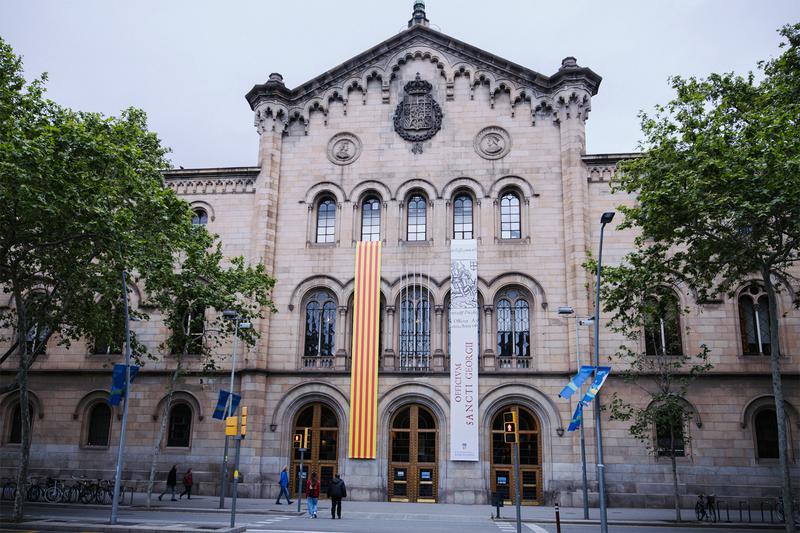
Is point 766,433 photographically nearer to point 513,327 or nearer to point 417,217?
point 513,327

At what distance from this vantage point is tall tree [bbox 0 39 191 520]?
20.5m

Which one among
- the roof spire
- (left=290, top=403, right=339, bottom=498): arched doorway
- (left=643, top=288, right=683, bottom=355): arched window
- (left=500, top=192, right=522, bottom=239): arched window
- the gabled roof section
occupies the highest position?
the roof spire

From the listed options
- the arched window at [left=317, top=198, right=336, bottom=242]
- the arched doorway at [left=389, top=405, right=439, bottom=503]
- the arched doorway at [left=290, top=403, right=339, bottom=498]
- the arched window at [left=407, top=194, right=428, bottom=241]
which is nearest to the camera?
the arched doorway at [left=389, top=405, right=439, bottom=503]

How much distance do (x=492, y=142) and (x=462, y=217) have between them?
4.18m

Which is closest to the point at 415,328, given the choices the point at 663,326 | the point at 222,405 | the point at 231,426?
the point at 222,405

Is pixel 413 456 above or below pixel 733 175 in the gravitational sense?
below

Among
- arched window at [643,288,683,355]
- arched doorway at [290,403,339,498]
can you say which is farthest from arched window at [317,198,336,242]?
arched window at [643,288,683,355]

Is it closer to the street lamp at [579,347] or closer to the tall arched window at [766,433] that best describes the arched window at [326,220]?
the street lamp at [579,347]

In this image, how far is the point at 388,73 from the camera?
3616cm

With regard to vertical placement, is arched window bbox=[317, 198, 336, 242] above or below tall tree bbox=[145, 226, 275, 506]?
above

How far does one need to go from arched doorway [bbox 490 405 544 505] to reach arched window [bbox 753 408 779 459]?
9.36 meters

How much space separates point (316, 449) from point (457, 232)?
1245 cm

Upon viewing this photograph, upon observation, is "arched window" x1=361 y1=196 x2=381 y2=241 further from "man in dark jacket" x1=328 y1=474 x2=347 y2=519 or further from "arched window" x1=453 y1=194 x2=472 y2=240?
"man in dark jacket" x1=328 y1=474 x2=347 y2=519

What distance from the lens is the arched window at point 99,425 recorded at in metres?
33.8
